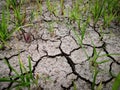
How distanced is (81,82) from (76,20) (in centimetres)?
79

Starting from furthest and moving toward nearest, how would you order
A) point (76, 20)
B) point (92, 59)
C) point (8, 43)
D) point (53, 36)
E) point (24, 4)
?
point (24, 4)
point (76, 20)
point (53, 36)
point (8, 43)
point (92, 59)

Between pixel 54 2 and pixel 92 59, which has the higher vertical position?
pixel 54 2

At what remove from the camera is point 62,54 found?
1536 mm

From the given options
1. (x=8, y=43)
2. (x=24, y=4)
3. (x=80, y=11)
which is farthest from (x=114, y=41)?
(x=24, y=4)

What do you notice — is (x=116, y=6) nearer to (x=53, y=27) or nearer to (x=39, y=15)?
(x=53, y=27)

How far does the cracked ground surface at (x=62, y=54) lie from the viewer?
51.9 inches

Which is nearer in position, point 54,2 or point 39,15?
point 39,15

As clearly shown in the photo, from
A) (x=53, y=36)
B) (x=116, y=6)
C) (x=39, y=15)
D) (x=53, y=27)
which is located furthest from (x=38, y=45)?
(x=116, y=6)

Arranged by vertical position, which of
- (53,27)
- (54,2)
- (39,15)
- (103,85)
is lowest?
(103,85)

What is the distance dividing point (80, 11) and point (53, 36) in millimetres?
510

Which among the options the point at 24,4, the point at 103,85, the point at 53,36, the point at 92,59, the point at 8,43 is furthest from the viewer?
the point at 24,4

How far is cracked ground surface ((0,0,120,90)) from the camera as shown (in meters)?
1.32

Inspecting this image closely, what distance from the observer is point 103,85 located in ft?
4.24

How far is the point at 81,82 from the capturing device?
1.31m
